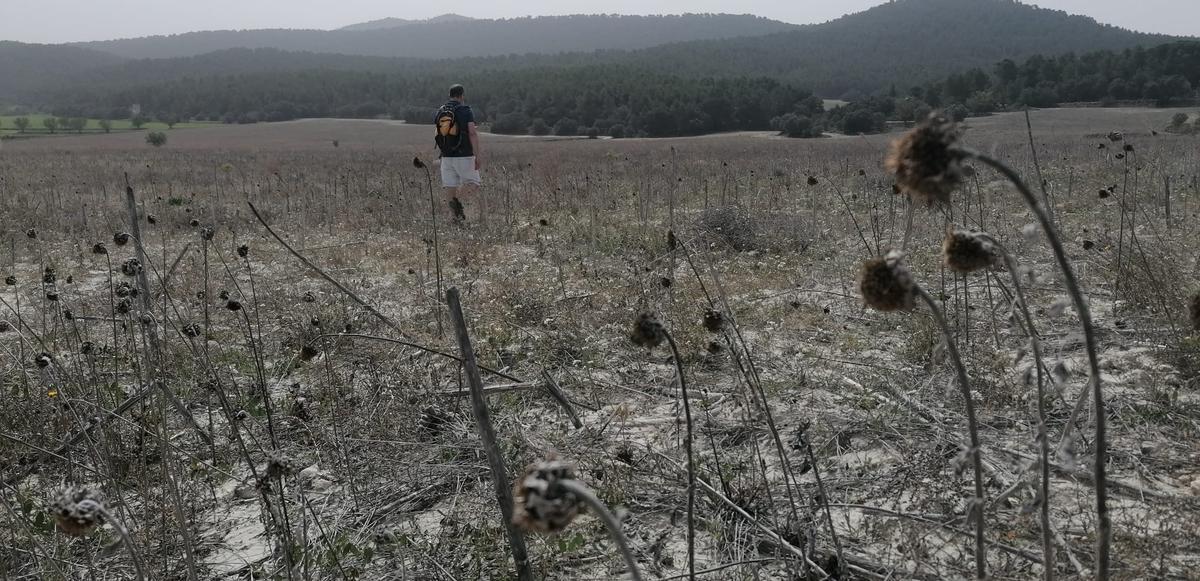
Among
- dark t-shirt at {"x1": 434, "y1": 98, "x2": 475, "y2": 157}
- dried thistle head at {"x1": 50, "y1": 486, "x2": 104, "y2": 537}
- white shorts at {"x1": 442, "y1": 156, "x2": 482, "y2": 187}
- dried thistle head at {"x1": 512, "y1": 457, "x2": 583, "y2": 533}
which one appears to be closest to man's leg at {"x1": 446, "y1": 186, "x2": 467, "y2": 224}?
white shorts at {"x1": 442, "y1": 156, "x2": 482, "y2": 187}

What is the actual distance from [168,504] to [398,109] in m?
112

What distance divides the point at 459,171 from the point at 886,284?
973 cm

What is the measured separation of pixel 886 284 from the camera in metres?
1.46

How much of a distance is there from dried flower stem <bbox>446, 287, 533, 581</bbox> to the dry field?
0.21ft

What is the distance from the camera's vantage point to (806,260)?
25.4ft

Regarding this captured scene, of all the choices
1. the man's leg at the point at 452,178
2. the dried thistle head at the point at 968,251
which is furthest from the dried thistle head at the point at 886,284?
the man's leg at the point at 452,178

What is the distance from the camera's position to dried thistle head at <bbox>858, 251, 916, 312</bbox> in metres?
1.41

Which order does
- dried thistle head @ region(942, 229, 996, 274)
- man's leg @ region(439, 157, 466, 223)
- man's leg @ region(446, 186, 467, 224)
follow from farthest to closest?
1. man's leg @ region(439, 157, 466, 223)
2. man's leg @ region(446, 186, 467, 224)
3. dried thistle head @ region(942, 229, 996, 274)

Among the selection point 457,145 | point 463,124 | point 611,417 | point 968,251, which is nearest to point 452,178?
point 457,145

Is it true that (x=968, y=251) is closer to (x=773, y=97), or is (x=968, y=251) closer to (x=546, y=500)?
(x=546, y=500)

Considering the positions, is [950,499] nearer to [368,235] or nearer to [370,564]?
[370,564]

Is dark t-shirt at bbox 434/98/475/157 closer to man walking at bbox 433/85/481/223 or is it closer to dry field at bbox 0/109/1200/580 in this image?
man walking at bbox 433/85/481/223

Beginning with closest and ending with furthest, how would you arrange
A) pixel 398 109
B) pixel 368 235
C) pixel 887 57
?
pixel 368 235, pixel 398 109, pixel 887 57

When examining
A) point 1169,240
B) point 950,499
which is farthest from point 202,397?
point 1169,240
